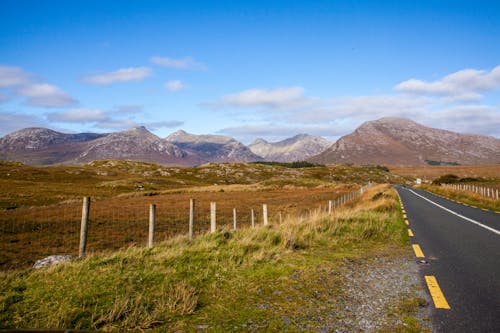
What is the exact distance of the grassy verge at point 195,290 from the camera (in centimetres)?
475

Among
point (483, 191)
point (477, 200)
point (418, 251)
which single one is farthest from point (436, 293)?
point (483, 191)

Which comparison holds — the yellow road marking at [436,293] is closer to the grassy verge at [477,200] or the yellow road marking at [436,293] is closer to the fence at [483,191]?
the grassy verge at [477,200]

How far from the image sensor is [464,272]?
743cm

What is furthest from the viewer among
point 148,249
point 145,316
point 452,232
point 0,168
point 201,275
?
point 0,168

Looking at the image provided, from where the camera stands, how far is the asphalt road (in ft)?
15.8

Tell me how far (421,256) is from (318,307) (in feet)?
17.3

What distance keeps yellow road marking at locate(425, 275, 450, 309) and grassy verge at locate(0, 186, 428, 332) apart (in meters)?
0.34

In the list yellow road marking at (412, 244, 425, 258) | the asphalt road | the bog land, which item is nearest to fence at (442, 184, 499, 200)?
the asphalt road

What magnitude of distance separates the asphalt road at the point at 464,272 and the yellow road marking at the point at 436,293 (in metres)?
0.07

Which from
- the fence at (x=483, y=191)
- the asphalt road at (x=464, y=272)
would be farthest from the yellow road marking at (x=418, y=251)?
the fence at (x=483, y=191)

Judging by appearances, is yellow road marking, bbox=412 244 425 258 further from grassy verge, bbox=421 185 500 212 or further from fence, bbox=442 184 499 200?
fence, bbox=442 184 499 200

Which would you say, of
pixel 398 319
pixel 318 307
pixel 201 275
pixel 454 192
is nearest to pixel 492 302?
pixel 398 319

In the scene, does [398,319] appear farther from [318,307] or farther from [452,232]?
[452,232]

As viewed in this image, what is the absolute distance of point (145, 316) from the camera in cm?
480
